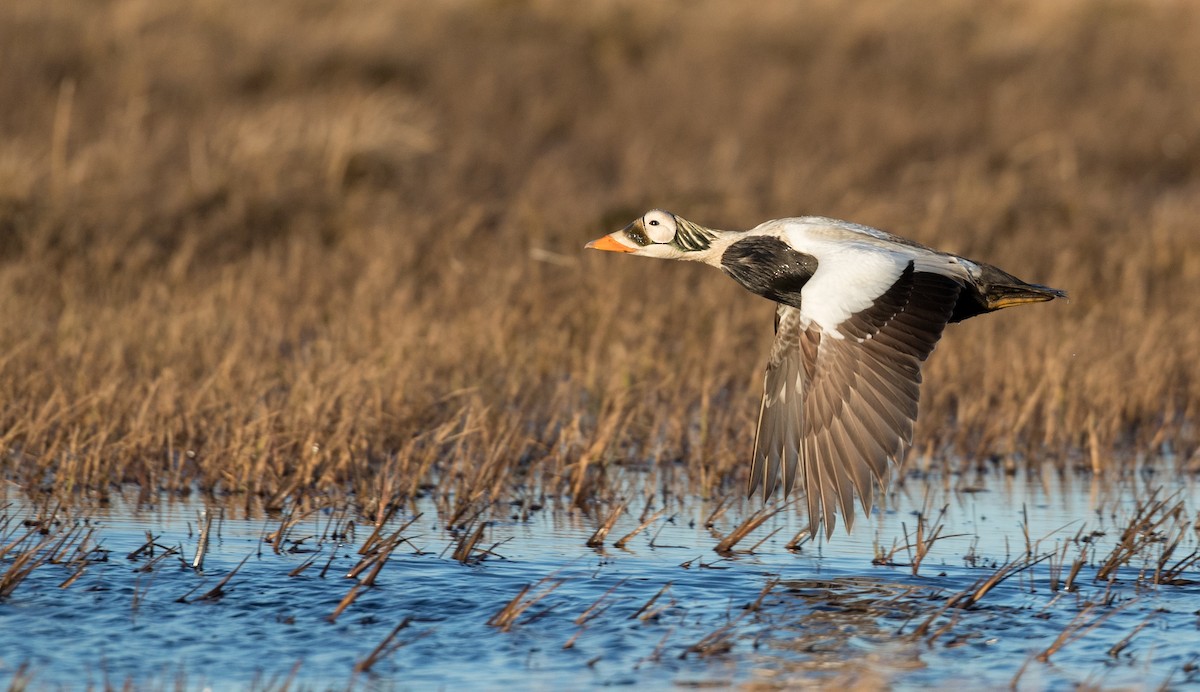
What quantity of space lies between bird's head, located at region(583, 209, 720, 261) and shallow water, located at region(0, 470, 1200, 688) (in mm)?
1070

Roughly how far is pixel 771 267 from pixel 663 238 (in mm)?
604

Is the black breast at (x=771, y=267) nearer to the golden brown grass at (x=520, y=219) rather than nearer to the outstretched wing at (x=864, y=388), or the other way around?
the outstretched wing at (x=864, y=388)

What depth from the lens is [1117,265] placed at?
10914 mm

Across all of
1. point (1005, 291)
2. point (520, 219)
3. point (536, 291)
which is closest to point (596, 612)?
point (1005, 291)

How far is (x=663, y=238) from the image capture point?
654 centimetres

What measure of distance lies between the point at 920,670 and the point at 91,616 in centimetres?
225

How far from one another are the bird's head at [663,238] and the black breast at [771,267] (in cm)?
28

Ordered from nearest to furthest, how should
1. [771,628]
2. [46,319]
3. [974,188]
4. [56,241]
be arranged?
[771,628]
[46,319]
[56,241]
[974,188]

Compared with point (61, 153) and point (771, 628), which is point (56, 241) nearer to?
point (61, 153)

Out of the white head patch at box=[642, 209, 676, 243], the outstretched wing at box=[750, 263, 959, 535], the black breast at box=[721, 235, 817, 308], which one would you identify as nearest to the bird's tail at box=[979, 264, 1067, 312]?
the outstretched wing at box=[750, 263, 959, 535]

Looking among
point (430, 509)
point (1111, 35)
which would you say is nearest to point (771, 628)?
point (430, 509)

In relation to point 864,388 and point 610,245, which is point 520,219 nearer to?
point 610,245

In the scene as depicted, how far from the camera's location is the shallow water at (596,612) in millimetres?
4359

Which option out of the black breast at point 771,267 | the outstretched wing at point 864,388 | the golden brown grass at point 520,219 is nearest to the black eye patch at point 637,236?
the black breast at point 771,267
